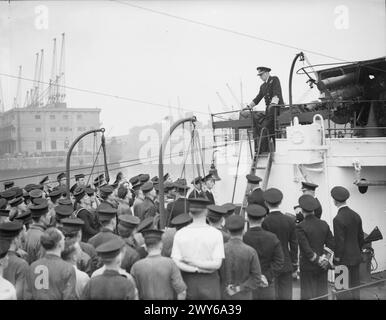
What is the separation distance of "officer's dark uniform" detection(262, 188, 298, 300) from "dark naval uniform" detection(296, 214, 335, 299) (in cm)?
15

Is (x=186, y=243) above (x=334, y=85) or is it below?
below

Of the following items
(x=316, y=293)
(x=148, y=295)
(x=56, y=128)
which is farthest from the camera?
(x=56, y=128)

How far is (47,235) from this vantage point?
3936 mm

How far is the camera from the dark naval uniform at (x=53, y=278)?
384 cm

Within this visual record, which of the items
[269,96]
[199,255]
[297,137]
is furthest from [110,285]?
[269,96]

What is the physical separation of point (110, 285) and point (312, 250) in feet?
8.52

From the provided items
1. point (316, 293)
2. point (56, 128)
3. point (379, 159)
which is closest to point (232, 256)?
point (316, 293)

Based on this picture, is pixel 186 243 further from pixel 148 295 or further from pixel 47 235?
pixel 47 235

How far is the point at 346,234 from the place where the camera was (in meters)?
5.41

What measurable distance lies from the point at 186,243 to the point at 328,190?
156 inches

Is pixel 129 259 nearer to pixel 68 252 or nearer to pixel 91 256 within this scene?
pixel 91 256

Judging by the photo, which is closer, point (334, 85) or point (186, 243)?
point (186, 243)

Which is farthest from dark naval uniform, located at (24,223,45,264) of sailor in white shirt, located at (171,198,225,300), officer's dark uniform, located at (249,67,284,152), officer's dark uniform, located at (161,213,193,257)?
officer's dark uniform, located at (249,67,284,152)
